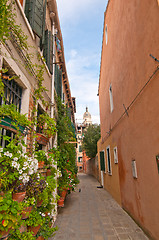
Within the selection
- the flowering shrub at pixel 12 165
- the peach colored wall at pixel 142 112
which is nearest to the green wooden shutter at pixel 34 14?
the peach colored wall at pixel 142 112

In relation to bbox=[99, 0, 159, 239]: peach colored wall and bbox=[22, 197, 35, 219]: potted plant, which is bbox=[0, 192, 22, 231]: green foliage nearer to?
bbox=[22, 197, 35, 219]: potted plant

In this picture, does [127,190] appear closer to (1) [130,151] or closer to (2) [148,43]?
(1) [130,151]

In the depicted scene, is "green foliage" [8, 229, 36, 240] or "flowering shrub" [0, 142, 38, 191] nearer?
"flowering shrub" [0, 142, 38, 191]

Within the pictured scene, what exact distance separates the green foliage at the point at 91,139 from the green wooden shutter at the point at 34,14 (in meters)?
14.3

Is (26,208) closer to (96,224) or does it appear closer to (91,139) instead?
(96,224)

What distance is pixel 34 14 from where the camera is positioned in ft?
11.0

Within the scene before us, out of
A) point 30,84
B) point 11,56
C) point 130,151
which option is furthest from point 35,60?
point 130,151

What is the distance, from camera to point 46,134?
3754 mm

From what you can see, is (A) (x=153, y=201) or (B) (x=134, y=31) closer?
(A) (x=153, y=201)

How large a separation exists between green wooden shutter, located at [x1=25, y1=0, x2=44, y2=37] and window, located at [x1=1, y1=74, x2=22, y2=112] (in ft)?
4.95

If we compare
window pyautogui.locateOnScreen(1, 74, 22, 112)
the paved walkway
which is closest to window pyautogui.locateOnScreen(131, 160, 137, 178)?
the paved walkway

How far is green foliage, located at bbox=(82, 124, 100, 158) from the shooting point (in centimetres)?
1711

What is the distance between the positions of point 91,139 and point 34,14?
14580 millimetres

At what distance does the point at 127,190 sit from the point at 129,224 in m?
1.01
